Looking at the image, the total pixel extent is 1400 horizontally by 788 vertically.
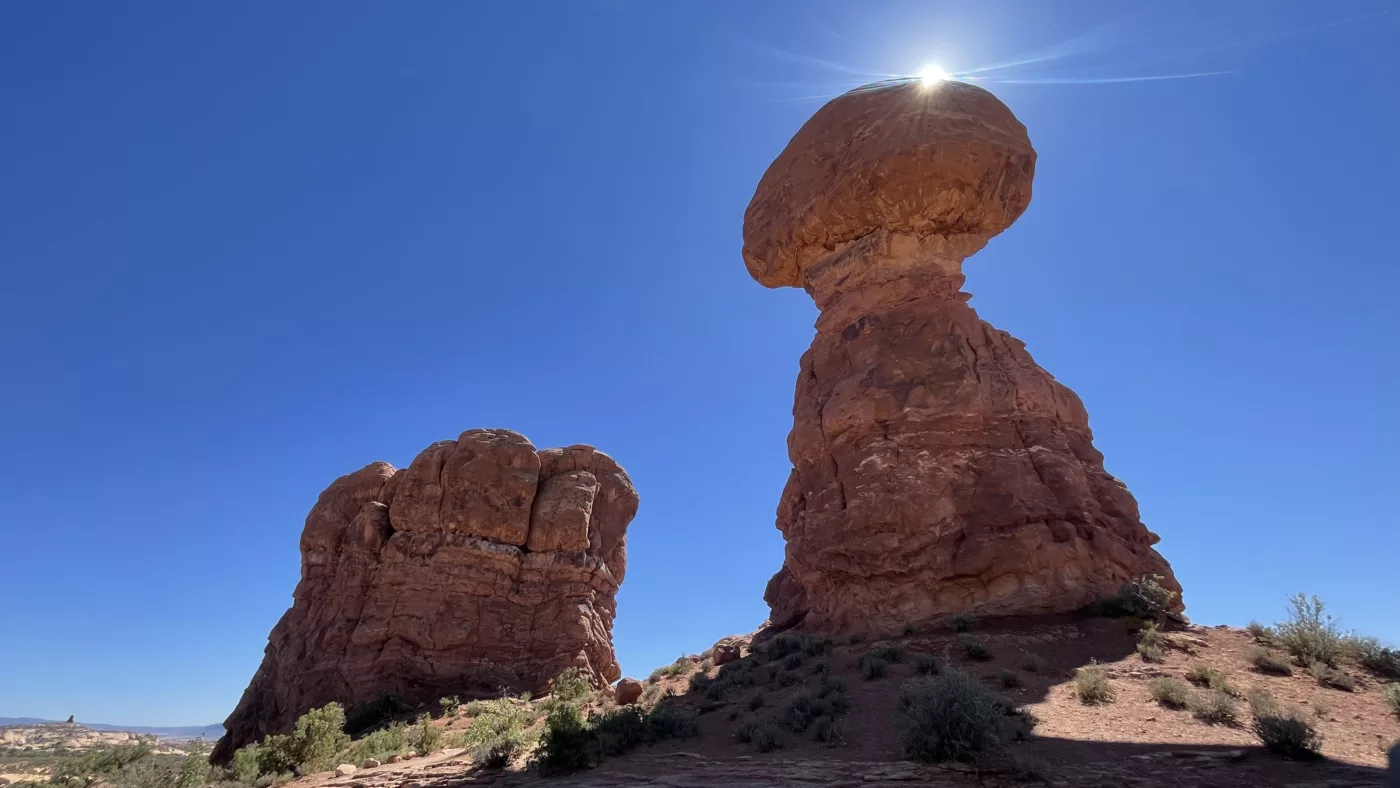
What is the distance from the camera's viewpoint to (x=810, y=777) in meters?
6.66

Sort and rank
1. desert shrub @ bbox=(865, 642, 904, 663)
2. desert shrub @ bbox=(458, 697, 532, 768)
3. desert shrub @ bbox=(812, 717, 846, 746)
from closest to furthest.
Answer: desert shrub @ bbox=(812, 717, 846, 746) → desert shrub @ bbox=(458, 697, 532, 768) → desert shrub @ bbox=(865, 642, 904, 663)

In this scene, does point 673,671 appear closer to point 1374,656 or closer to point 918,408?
point 918,408

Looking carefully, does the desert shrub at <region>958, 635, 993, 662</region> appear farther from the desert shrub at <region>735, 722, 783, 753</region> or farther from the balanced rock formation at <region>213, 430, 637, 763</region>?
the balanced rock formation at <region>213, 430, 637, 763</region>

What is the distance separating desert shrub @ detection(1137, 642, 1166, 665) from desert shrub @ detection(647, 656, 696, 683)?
1031cm

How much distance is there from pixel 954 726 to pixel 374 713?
19.7 m

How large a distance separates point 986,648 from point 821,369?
898 centimetres

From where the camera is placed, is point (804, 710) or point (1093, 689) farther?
point (804, 710)

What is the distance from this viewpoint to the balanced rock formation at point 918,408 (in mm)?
13859

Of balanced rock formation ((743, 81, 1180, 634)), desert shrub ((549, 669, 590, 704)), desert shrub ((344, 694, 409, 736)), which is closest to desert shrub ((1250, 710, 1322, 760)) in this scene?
balanced rock formation ((743, 81, 1180, 634))

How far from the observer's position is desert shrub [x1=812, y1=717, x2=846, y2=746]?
8242mm

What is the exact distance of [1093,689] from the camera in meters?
9.20

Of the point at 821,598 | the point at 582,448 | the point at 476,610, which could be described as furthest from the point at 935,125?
the point at 476,610

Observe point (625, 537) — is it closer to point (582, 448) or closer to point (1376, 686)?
point (582, 448)

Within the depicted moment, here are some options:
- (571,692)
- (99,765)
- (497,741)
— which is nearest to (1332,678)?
(497,741)
